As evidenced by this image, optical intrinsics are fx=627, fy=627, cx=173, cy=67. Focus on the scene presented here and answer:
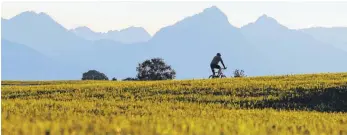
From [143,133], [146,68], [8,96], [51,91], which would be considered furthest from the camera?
[146,68]

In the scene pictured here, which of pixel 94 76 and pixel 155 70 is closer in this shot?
pixel 155 70

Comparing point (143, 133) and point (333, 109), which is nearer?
point (143, 133)

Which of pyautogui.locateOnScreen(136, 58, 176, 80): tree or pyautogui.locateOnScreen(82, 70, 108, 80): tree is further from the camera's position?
pyautogui.locateOnScreen(82, 70, 108, 80): tree

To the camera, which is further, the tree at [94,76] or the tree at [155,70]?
the tree at [94,76]

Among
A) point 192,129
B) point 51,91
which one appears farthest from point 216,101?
point 192,129

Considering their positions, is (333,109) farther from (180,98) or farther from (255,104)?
Result: (180,98)

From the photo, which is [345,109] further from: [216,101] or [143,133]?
[143,133]

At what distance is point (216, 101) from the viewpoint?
27594 mm

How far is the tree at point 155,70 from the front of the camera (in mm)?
105500

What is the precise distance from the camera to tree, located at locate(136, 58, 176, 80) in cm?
10550

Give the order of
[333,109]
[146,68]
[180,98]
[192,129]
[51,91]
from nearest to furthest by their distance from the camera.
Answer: [192,129] < [333,109] < [180,98] < [51,91] < [146,68]

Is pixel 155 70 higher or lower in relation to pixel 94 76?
higher

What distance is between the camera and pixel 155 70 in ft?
358

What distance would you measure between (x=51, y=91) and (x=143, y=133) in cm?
2428
